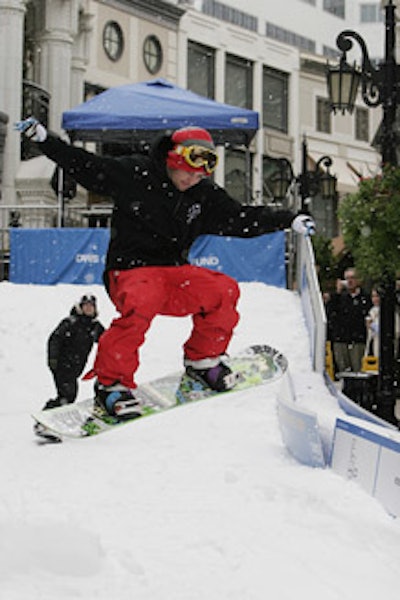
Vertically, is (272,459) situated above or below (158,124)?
below

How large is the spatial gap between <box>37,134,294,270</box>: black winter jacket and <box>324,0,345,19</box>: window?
162 feet

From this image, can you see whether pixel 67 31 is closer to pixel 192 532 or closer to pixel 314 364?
pixel 314 364

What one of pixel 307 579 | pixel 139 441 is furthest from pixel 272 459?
pixel 307 579

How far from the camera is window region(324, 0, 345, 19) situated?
171 ft

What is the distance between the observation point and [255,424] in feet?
18.0

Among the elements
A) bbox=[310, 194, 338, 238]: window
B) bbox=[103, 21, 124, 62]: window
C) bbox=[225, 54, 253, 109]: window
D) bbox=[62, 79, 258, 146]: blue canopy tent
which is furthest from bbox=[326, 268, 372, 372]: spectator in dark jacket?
bbox=[310, 194, 338, 238]: window

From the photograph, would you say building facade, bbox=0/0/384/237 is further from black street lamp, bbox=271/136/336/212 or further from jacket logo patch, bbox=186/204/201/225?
jacket logo patch, bbox=186/204/201/225

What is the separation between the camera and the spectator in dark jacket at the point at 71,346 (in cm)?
785

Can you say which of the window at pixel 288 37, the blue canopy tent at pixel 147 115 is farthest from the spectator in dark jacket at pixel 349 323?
the window at pixel 288 37

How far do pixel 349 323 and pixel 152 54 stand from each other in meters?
21.6

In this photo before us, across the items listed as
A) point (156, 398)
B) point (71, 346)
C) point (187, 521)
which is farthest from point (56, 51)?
point (187, 521)

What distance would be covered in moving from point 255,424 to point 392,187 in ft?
15.4

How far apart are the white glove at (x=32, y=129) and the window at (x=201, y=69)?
2928cm

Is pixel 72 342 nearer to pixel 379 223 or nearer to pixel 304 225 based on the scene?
pixel 304 225
